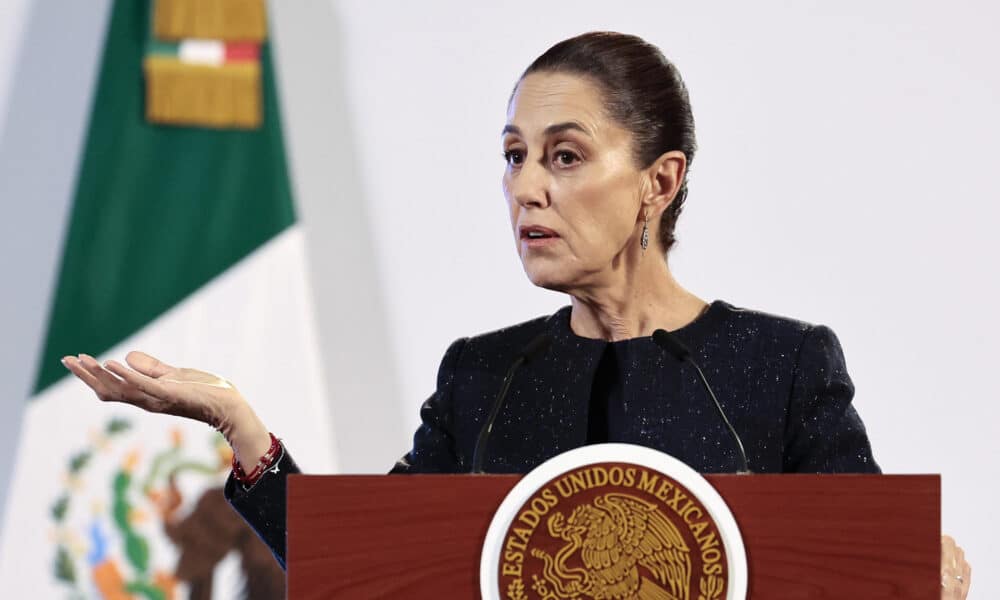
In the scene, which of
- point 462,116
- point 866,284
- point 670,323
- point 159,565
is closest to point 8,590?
point 159,565

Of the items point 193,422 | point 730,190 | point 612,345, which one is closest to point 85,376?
point 612,345

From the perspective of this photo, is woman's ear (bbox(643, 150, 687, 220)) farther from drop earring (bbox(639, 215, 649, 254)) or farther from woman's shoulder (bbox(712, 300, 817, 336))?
woman's shoulder (bbox(712, 300, 817, 336))

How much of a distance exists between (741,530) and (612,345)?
70 centimetres

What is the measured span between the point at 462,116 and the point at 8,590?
1.75 m

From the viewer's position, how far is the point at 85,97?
11.1ft

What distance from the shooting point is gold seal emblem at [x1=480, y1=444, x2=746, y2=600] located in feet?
3.93

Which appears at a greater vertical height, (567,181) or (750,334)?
(567,181)

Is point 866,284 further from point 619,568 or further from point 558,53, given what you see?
point 619,568

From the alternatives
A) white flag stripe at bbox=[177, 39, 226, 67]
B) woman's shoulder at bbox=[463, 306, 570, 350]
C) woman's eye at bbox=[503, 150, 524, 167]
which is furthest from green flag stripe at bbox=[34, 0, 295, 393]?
woman's eye at bbox=[503, 150, 524, 167]

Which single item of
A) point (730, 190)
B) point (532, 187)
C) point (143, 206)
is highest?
point (730, 190)

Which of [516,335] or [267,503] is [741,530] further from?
[516,335]

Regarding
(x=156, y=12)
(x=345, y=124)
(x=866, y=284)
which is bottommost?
(x=866, y=284)

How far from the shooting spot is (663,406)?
1811mm

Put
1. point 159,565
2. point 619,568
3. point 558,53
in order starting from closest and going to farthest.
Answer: point 619,568, point 558,53, point 159,565
